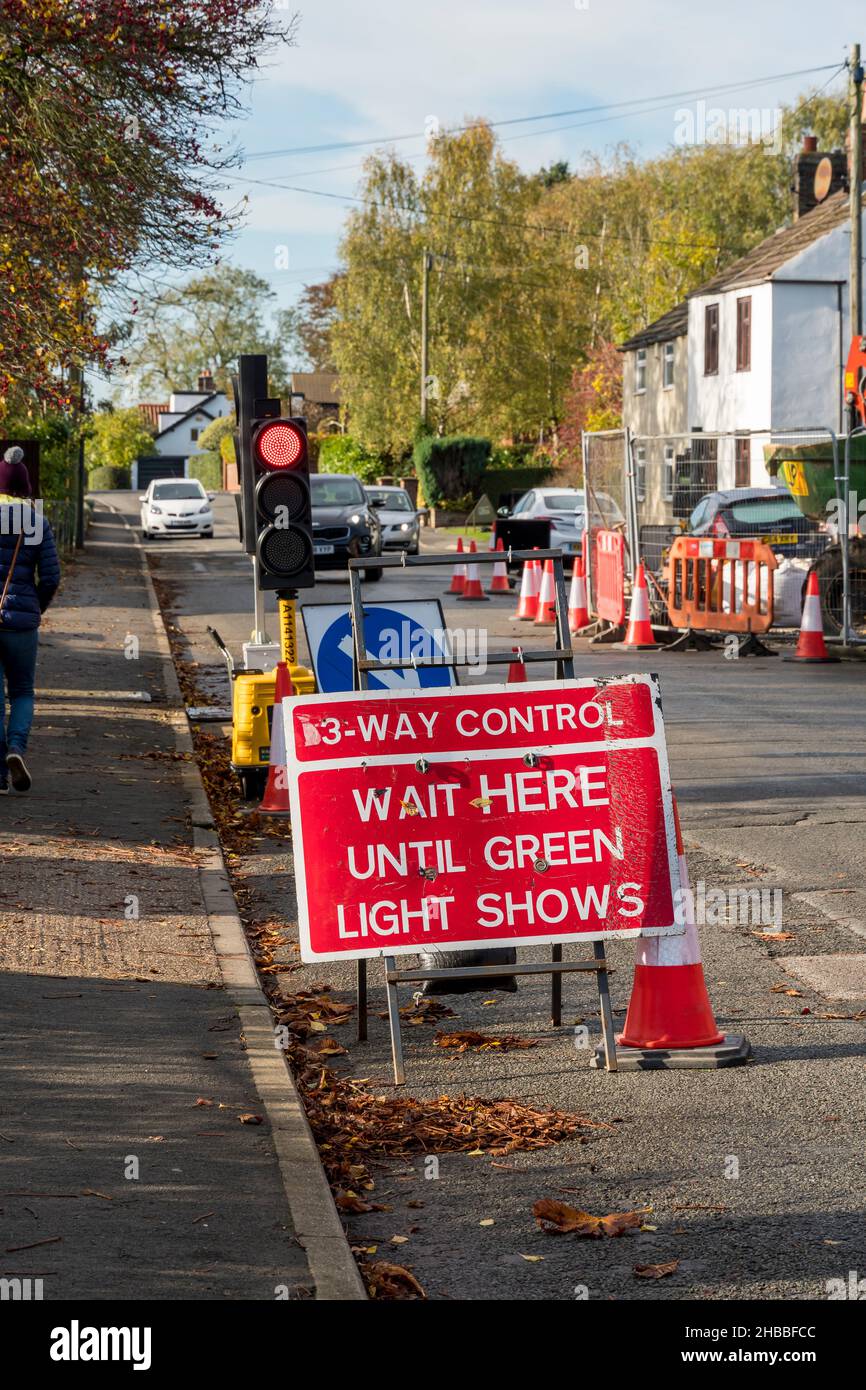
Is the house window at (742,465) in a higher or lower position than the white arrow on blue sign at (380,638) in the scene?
higher

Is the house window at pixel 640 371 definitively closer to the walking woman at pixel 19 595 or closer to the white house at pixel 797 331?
the white house at pixel 797 331

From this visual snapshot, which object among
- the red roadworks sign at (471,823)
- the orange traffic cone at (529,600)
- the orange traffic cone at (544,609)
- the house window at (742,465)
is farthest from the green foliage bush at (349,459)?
the red roadworks sign at (471,823)

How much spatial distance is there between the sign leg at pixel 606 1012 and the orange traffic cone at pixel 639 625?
14231 mm

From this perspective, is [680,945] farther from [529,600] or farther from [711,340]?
[711,340]

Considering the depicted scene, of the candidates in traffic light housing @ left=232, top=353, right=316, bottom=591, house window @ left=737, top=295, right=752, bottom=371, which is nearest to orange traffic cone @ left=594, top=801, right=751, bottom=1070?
traffic light housing @ left=232, top=353, right=316, bottom=591

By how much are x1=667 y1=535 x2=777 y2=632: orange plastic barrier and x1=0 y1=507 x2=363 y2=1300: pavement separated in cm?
949

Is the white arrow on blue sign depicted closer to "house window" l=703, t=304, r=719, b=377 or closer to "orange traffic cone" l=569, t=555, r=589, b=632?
"orange traffic cone" l=569, t=555, r=589, b=632

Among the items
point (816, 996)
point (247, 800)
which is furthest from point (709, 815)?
point (816, 996)

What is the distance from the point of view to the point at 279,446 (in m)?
10.5

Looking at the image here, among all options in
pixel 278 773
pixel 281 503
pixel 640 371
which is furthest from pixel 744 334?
pixel 278 773

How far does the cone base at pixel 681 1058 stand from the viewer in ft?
→ 19.5

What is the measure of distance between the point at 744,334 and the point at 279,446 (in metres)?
35.8
